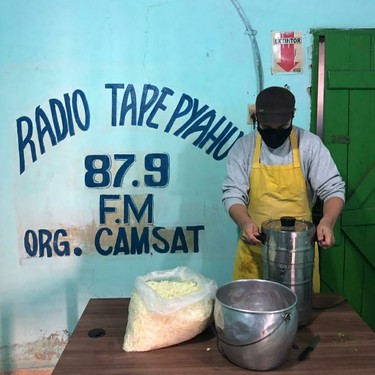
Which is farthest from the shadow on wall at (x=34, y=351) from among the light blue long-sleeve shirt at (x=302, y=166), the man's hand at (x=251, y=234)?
the man's hand at (x=251, y=234)

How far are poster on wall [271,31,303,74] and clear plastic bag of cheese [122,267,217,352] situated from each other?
5.37 feet

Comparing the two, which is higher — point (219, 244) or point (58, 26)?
point (58, 26)

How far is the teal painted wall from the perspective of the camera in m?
2.64

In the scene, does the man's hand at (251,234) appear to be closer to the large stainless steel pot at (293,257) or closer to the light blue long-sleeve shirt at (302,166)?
the large stainless steel pot at (293,257)

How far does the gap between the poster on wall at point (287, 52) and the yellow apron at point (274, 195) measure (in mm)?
712

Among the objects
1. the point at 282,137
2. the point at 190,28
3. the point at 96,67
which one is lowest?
the point at 282,137

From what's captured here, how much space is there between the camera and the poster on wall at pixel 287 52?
8.79 ft

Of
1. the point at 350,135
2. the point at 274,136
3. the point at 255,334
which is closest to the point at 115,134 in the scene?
the point at 274,136

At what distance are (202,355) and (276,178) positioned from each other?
38.9 inches

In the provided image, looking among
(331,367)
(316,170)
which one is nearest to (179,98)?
(316,170)

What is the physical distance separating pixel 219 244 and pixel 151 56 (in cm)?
119

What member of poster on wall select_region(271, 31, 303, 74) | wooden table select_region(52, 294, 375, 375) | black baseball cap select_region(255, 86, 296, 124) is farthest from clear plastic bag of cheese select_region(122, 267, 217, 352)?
poster on wall select_region(271, 31, 303, 74)

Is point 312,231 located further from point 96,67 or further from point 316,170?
point 96,67

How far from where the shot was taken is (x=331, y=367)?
4.42 feet
